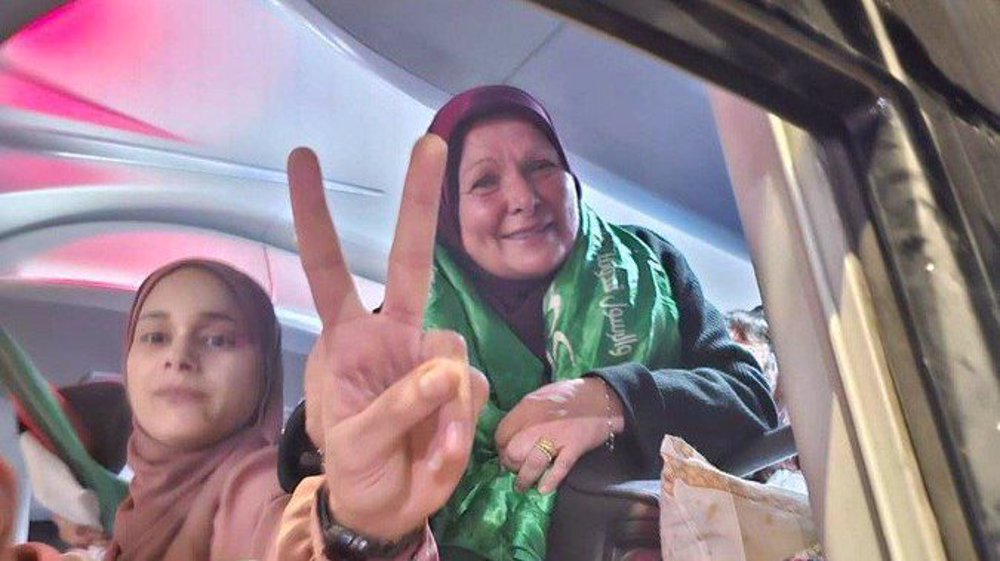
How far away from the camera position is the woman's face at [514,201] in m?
0.84

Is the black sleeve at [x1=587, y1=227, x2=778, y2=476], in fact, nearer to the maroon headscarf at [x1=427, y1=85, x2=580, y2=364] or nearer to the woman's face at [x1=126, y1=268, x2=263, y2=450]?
the maroon headscarf at [x1=427, y1=85, x2=580, y2=364]

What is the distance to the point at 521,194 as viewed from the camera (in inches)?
34.0

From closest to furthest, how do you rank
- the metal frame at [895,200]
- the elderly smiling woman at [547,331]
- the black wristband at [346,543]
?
the metal frame at [895,200] → the black wristband at [346,543] → the elderly smiling woman at [547,331]

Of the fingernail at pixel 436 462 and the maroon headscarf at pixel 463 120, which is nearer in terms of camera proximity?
the fingernail at pixel 436 462

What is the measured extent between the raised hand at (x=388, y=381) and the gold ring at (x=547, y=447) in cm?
7

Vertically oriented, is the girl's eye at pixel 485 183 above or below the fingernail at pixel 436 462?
above

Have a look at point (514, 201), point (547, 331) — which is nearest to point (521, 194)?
point (514, 201)

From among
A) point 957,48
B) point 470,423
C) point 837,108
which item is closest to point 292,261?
point 470,423

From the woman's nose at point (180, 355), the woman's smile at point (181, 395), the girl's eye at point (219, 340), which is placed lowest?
the woman's smile at point (181, 395)

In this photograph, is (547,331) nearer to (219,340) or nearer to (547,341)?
(547,341)

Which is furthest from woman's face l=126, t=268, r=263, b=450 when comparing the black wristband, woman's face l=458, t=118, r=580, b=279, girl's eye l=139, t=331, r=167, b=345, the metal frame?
the metal frame

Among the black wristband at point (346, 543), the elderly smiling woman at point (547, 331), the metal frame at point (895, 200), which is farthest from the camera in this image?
the elderly smiling woman at point (547, 331)

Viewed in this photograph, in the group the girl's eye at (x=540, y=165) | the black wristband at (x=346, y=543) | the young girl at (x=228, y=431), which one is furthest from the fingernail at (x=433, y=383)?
the girl's eye at (x=540, y=165)

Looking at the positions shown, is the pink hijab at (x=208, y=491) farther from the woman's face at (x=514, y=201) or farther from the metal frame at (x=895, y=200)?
the metal frame at (x=895, y=200)
